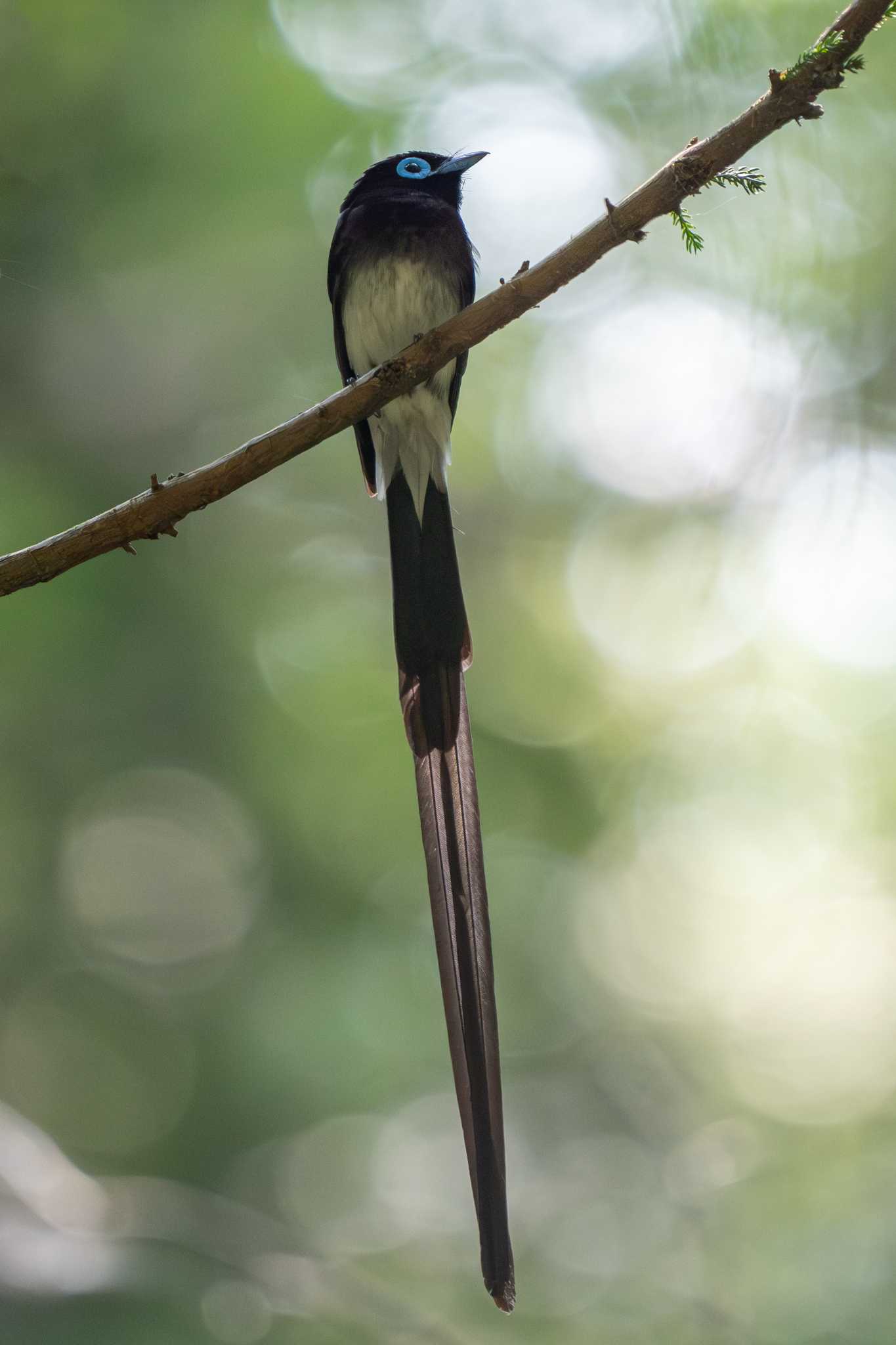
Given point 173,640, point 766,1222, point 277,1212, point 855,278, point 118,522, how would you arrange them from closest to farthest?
point 118,522 < point 855,278 < point 766,1222 < point 277,1212 < point 173,640

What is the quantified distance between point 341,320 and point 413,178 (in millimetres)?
322

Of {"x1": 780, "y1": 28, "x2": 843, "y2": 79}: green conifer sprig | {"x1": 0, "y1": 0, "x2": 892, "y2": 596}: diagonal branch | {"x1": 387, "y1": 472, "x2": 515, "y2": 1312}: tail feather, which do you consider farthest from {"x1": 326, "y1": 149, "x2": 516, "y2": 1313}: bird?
{"x1": 780, "y1": 28, "x2": 843, "y2": 79}: green conifer sprig

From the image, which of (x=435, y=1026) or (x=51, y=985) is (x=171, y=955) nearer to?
(x=51, y=985)

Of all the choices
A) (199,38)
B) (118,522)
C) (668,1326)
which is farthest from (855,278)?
(668,1326)

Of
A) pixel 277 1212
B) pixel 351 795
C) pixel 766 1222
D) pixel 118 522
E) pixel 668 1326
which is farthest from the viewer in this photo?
pixel 351 795

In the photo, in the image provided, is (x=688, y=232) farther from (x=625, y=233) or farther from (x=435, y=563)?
(x=435, y=563)

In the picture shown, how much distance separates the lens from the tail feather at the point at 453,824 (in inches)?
56.2

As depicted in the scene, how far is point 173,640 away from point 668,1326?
8.03 feet

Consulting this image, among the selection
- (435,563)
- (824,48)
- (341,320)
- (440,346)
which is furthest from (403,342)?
(824,48)

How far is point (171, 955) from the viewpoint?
3.83m

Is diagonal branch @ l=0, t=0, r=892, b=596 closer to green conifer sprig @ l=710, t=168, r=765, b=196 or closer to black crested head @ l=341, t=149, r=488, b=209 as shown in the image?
green conifer sprig @ l=710, t=168, r=765, b=196

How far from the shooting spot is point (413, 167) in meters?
2.41

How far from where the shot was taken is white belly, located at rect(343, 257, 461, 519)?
2.29m

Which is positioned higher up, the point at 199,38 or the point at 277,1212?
the point at 199,38
